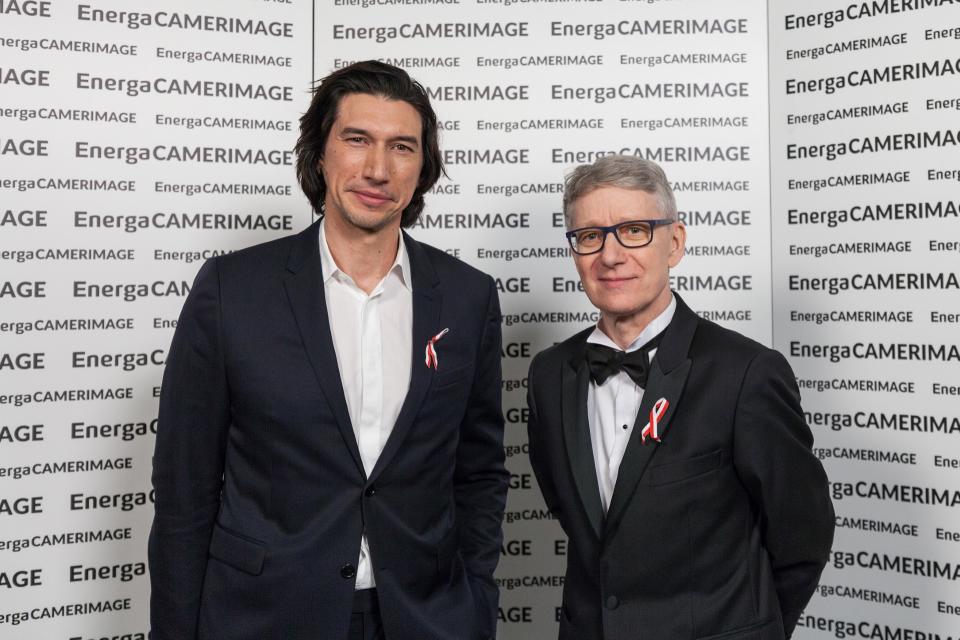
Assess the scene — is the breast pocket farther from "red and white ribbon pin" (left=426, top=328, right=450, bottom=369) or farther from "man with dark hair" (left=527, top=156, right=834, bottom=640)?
"man with dark hair" (left=527, top=156, right=834, bottom=640)

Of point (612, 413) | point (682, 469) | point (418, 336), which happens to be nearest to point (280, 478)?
point (418, 336)

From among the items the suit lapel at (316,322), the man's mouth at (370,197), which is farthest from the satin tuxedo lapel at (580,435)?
the man's mouth at (370,197)

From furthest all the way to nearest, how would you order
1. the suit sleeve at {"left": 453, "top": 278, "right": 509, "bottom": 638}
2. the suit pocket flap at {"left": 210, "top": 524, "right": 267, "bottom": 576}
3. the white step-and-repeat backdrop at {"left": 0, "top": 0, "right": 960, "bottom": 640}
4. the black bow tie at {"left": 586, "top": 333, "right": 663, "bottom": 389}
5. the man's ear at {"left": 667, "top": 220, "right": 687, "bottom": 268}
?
1. the white step-and-repeat backdrop at {"left": 0, "top": 0, "right": 960, "bottom": 640}
2. the suit sleeve at {"left": 453, "top": 278, "right": 509, "bottom": 638}
3. the man's ear at {"left": 667, "top": 220, "right": 687, "bottom": 268}
4. the black bow tie at {"left": 586, "top": 333, "right": 663, "bottom": 389}
5. the suit pocket flap at {"left": 210, "top": 524, "right": 267, "bottom": 576}

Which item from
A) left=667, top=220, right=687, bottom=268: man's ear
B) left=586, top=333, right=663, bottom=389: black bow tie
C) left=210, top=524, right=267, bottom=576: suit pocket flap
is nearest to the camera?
left=210, top=524, right=267, bottom=576: suit pocket flap

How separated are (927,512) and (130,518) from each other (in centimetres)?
279

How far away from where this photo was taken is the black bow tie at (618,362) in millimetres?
1835

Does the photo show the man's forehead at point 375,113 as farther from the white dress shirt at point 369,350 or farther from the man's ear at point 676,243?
the man's ear at point 676,243

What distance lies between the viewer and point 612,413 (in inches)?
74.7

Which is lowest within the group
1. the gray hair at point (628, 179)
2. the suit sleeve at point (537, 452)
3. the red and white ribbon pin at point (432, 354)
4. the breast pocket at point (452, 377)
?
the suit sleeve at point (537, 452)

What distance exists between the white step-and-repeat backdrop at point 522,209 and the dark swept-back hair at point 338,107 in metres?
0.80

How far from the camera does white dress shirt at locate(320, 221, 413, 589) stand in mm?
1789

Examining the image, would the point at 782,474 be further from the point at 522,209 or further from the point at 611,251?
the point at 522,209

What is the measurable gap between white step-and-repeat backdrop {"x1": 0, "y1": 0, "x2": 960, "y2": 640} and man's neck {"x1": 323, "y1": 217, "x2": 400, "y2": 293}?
3.58 feet

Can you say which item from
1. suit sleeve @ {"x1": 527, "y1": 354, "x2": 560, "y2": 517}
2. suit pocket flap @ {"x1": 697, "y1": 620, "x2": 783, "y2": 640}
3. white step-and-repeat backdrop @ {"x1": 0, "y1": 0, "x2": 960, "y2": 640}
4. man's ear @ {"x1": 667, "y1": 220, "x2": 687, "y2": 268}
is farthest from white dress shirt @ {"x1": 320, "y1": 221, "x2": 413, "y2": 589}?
white step-and-repeat backdrop @ {"x1": 0, "y1": 0, "x2": 960, "y2": 640}
